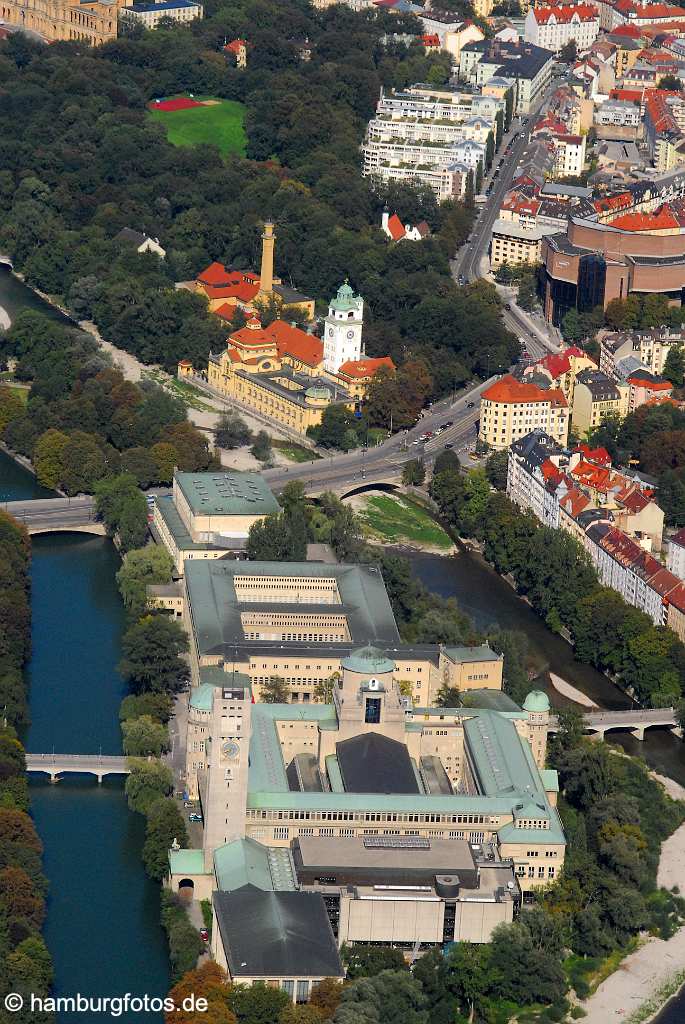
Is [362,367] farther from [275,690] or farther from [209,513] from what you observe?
[275,690]

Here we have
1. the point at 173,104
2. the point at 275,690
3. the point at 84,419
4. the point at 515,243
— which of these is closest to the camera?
the point at 275,690

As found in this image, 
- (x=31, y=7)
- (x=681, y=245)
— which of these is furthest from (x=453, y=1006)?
(x=31, y=7)

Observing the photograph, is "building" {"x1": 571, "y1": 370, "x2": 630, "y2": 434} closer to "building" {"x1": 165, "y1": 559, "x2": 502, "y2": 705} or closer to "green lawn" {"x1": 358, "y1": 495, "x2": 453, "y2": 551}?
"green lawn" {"x1": 358, "y1": 495, "x2": 453, "y2": 551}

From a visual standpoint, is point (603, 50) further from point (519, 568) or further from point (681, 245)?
point (519, 568)

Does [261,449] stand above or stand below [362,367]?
below

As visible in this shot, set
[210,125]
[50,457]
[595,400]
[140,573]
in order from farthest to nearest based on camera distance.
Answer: [210,125], [595,400], [50,457], [140,573]

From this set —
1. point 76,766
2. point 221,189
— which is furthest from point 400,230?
point 76,766

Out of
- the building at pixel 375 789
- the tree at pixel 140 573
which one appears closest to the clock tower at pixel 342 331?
the tree at pixel 140 573
